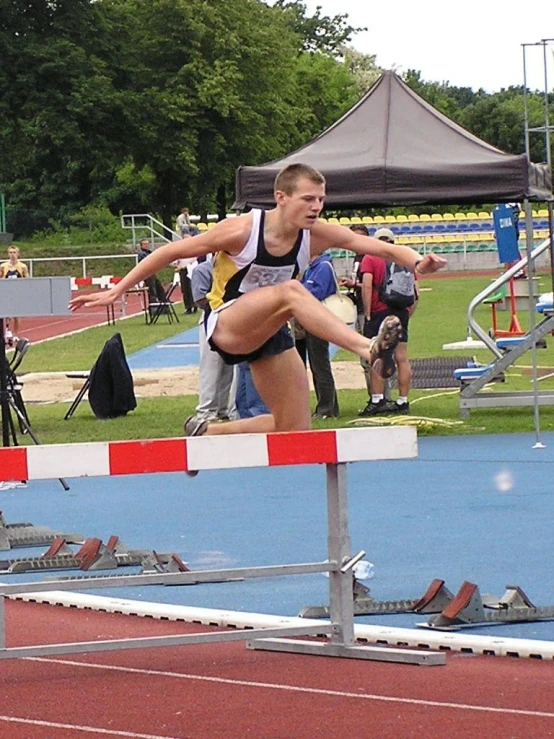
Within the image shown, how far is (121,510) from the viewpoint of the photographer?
1162 cm

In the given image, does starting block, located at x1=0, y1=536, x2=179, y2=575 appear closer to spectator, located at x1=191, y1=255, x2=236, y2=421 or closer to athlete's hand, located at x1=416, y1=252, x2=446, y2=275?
athlete's hand, located at x1=416, y1=252, x2=446, y2=275

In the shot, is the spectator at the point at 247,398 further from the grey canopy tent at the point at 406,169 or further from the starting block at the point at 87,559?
the starting block at the point at 87,559

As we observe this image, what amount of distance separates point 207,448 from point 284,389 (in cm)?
153

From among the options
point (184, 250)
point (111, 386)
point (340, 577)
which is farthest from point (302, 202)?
point (111, 386)

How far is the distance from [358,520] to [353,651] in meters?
3.90

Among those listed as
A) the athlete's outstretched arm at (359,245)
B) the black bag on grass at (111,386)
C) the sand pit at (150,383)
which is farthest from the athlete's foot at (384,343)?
the sand pit at (150,383)

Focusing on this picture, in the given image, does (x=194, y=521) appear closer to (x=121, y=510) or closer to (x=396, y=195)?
(x=121, y=510)

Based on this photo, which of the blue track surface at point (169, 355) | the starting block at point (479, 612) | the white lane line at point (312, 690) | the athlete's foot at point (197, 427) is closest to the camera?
the white lane line at point (312, 690)

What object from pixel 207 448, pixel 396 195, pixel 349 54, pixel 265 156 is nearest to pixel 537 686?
pixel 207 448

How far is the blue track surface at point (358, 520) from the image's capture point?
8.23m

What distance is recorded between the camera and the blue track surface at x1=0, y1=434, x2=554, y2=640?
823cm

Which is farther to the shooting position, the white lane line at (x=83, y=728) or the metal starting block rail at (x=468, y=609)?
the metal starting block rail at (x=468, y=609)

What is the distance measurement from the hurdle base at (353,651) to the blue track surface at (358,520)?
62 cm

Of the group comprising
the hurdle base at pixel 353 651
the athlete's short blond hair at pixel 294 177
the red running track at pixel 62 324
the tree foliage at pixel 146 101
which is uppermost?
the tree foliage at pixel 146 101
